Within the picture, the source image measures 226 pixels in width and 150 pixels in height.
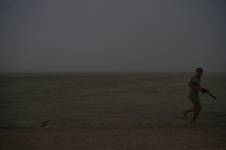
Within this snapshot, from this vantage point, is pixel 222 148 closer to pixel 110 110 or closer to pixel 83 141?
pixel 83 141

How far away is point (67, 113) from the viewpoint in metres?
8.10

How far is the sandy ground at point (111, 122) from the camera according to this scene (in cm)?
540

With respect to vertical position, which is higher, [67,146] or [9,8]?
[9,8]

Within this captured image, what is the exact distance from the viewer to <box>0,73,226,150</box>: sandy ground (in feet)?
17.7

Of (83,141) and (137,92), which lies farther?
(137,92)

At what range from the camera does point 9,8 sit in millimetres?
6617

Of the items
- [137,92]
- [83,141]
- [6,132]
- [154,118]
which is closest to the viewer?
[83,141]

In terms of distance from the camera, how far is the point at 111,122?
23.7 feet

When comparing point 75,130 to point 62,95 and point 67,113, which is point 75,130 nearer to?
point 67,113

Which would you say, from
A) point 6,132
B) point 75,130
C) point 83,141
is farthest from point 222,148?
point 6,132

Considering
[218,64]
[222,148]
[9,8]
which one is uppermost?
[9,8]

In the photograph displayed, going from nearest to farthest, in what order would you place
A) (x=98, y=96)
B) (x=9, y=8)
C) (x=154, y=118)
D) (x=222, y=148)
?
(x=222, y=148) < (x=9, y=8) < (x=154, y=118) < (x=98, y=96)

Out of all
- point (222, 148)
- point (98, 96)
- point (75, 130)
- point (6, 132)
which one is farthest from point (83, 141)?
point (98, 96)

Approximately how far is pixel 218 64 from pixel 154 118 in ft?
5.60
